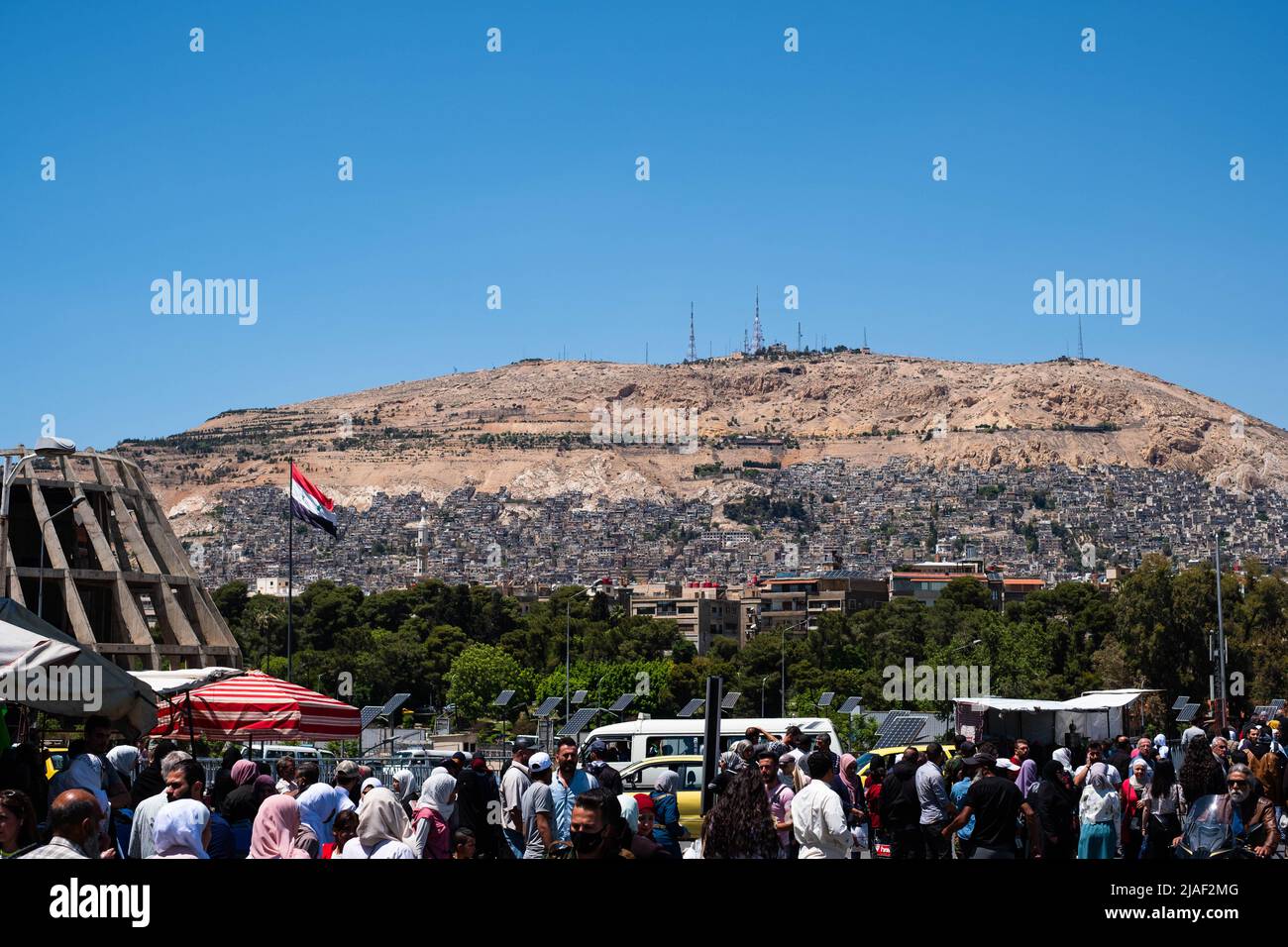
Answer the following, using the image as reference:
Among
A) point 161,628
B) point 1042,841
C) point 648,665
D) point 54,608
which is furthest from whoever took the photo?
point 648,665

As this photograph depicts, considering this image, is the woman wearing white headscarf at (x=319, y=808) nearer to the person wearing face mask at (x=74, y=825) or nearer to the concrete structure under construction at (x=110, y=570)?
the person wearing face mask at (x=74, y=825)

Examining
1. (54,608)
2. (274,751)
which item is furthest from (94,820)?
(54,608)

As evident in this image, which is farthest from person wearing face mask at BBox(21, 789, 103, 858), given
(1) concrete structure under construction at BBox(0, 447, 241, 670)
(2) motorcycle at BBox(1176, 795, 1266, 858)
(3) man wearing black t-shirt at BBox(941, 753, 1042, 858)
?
(1) concrete structure under construction at BBox(0, 447, 241, 670)

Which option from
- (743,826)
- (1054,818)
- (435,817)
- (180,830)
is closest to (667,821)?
(435,817)

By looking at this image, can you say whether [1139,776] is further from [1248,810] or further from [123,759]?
[123,759]
